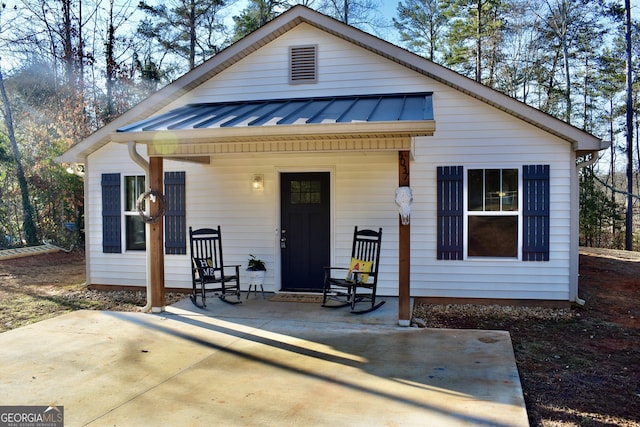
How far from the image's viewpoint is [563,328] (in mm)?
6078

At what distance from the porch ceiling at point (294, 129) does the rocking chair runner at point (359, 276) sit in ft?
5.31

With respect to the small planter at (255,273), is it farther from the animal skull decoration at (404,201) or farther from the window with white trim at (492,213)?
the window with white trim at (492,213)

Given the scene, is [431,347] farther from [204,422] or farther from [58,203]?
[58,203]

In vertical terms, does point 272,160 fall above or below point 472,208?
above

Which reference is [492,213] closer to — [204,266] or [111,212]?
[204,266]

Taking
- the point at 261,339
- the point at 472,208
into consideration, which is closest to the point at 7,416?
the point at 261,339

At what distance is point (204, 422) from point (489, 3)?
19932mm

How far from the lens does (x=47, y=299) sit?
25.3 feet

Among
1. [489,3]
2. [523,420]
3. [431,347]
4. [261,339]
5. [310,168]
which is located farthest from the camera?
[489,3]

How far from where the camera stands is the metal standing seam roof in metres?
5.82

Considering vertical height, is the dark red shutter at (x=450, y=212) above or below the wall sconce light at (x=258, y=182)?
below

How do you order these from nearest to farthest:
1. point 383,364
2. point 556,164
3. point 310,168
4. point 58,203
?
point 383,364
point 556,164
point 310,168
point 58,203

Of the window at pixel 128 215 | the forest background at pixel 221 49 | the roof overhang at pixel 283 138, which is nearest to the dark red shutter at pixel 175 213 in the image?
the window at pixel 128 215

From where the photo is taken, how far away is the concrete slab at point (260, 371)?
351cm
